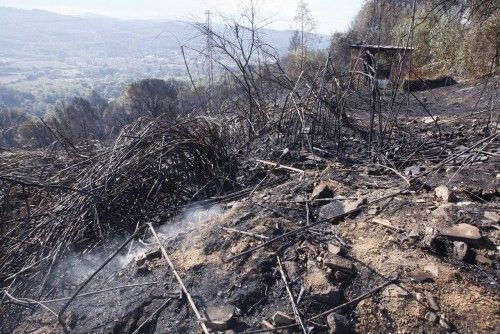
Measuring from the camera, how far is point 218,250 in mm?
2057

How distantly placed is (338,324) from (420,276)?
454 mm

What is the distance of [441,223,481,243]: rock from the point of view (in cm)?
181

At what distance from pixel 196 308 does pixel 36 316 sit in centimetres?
102

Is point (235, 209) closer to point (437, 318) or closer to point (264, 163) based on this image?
point (264, 163)

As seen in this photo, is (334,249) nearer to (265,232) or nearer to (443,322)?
(265,232)

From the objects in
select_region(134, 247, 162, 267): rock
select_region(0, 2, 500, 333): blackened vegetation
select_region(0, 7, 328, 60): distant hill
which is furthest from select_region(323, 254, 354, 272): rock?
select_region(0, 7, 328, 60): distant hill

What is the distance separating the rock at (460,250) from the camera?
1.76 meters

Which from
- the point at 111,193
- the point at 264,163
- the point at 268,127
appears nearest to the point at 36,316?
the point at 111,193

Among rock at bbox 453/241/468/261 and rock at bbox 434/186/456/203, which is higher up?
rock at bbox 434/186/456/203

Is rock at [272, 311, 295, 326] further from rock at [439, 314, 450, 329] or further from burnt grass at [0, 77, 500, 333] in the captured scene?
rock at [439, 314, 450, 329]

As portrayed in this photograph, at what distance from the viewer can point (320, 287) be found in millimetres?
1689

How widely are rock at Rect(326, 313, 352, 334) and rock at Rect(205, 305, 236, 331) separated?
418mm

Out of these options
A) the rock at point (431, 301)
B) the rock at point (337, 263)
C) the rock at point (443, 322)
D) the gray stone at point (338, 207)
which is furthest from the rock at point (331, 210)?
the rock at point (443, 322)

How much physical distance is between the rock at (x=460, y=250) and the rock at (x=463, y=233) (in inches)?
1.4
